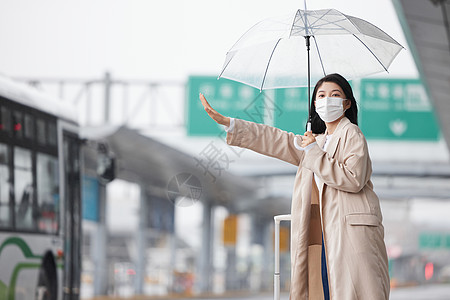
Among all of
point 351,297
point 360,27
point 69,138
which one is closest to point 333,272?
point 351,297

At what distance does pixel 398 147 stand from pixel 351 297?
2062 cm

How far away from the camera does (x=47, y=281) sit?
364 inches

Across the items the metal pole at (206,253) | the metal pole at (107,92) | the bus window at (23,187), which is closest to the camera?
the bus window at (23,187)

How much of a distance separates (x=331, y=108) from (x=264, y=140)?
1.17ft

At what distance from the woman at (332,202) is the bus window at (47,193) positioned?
5131 mm

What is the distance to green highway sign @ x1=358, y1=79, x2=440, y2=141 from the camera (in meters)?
18.2

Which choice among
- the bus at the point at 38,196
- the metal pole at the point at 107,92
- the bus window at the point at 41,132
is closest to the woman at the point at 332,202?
the bus at the point at 38,196

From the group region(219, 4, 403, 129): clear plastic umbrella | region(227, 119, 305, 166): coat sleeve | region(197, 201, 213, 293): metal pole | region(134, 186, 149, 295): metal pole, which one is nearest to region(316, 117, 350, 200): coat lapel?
region(227, 119, 305, 166): coat sleeve

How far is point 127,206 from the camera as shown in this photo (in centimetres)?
5141

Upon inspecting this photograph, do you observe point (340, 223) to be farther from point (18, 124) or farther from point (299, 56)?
point (18, 124)

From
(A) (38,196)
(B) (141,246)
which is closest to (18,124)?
(A) (38,196)

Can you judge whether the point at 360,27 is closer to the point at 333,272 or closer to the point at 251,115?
the point at 333,272

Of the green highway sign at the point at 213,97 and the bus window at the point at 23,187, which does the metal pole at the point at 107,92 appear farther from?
the bus window at the point at 23,187

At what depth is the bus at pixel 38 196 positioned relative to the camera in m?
8.18
